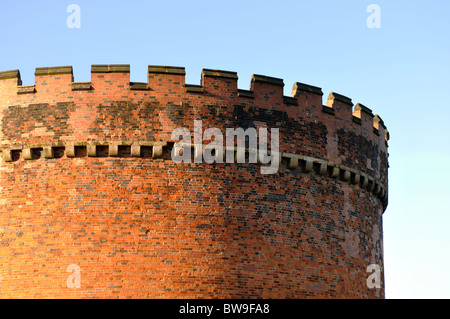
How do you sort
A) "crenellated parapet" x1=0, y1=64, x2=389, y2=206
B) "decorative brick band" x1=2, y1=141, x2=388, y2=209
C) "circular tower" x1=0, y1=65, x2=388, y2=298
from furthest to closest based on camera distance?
"crenellated parapet" x1=0, y1=64, x2=389, y2=206 → "decorative brick band" x1=2, y1=141, x2=388, y2=209 → "circular tower" x1=0, y1=65, x2=388, y2=298

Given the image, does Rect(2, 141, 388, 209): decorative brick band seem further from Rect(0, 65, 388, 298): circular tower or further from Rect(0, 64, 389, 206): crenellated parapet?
Rect(0, 64, 389, 206): crenellated parapet

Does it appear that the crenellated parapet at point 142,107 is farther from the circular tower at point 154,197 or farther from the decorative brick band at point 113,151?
the decorative brick band at point 113,151

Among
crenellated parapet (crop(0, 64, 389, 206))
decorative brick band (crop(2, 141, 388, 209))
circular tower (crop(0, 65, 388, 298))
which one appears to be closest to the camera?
circular tower (crop(0, 65, 388, 298))

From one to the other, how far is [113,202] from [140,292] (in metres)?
2.43

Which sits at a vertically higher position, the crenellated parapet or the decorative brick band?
the crenellated parapet

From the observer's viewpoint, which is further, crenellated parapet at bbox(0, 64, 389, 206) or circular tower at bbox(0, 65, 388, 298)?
crenellated parapet at bbox(0, 64, 389, 206)

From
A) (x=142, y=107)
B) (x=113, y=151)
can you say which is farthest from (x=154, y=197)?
(x=142, y=107)

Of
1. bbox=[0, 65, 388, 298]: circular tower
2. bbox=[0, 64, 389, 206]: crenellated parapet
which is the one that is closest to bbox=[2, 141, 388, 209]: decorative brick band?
bbox=[0, 65, 388, 298]: circular tower

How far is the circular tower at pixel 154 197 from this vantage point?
21859 mm

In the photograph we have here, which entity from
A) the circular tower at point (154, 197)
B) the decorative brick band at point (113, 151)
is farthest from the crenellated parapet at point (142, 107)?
the decorative brick band at point (113, 151)

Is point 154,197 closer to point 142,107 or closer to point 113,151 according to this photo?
point 113,151

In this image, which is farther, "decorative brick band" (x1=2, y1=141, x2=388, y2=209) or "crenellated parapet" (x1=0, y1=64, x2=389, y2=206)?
"crenellated parapet" (x1=0, y1=64, x2=389, y2=206)

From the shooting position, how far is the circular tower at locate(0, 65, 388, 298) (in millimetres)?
21859

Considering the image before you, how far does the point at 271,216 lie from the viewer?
75.5ft
